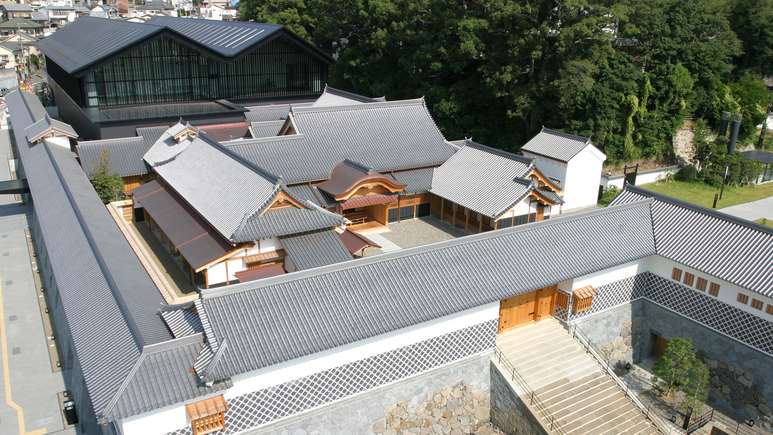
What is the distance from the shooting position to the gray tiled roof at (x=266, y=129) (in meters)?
30.2

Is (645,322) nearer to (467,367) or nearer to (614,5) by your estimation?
(467,367)

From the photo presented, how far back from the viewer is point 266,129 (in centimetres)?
3061

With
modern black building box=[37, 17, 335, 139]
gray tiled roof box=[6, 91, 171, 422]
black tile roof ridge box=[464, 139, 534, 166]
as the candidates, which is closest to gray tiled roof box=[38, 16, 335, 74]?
modern black building box=[37, 17, 335, 139]

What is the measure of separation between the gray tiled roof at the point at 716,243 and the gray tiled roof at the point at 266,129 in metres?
19.8

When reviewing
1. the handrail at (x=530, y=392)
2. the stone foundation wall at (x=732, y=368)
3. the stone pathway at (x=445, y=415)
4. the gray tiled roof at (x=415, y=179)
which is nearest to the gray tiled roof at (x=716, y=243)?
the stone foundation wall at (x=732, y=368)

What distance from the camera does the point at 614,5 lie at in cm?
3231

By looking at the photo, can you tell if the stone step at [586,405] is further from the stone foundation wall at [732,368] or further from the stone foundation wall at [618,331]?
the stone foundation wall at [732,368]

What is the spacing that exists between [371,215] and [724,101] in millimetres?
30080

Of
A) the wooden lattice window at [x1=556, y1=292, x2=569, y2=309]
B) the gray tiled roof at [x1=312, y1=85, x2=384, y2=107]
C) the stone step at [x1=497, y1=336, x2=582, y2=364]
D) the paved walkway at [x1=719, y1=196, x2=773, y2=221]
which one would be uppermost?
the gray tiled roof at [x1=312, y1=85, x2=384, y2=107]

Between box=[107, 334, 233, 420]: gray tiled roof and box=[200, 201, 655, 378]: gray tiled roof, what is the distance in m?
0.59

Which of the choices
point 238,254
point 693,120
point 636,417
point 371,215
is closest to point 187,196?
point 238,254

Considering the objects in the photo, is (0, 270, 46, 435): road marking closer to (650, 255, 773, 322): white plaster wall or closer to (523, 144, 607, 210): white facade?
(650, 255, 773, 322): white plaster wall

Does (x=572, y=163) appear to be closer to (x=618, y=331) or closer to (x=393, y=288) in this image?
(x=618, y=331)

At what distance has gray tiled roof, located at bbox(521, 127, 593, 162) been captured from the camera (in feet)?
96.0
